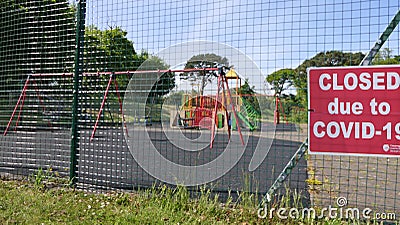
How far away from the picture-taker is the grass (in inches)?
132

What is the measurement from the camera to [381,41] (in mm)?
3129

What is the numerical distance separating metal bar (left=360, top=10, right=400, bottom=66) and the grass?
1.34 m

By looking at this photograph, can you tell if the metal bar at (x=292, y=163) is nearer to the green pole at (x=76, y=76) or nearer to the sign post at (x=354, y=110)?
the sign post at (x=354, y=110)

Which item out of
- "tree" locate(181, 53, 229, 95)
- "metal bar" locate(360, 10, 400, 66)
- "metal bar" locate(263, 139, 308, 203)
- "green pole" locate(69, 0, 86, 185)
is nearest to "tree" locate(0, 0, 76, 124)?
"green pole" locate(69, 0, 86, 185)

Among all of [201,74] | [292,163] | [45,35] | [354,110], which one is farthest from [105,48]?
[201,74]

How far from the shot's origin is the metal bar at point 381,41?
3105 millimetres

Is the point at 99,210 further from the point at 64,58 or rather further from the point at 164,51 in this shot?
the point at 64,58

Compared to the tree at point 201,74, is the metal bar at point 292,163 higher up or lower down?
lower down

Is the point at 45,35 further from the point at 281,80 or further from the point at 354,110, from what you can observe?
the point at 354,110

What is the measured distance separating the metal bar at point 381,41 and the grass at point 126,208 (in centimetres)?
134

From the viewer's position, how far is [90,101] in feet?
15.4

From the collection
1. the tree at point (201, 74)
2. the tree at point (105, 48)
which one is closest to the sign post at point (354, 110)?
the tree at point (105, 48)

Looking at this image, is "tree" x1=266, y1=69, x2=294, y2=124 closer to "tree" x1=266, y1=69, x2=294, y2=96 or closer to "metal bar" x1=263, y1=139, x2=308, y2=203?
"tree" x1=266, y1=69, x2=294, y2=96

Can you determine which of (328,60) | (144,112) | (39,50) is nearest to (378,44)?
(328,60)
